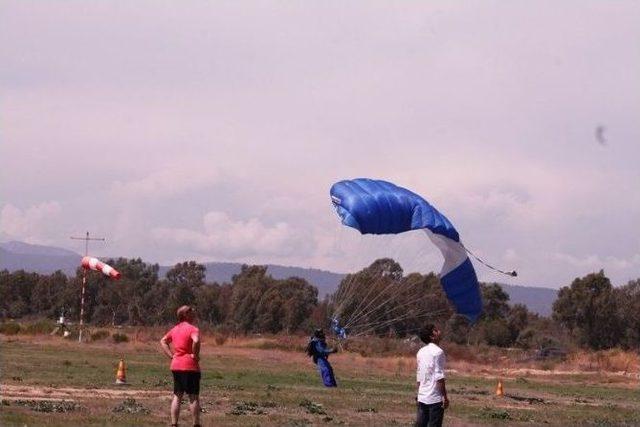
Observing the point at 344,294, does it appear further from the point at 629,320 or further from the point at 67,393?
the point at 629,320

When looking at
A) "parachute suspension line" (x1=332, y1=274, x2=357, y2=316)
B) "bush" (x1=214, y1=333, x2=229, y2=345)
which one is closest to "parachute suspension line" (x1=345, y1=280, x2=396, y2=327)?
"parachute suspension line" (x1=332, y1=274, x2=357, y2=316)

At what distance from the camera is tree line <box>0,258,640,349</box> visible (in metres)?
91.8

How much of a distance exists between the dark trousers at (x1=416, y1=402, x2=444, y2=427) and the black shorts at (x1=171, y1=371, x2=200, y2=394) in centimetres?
321

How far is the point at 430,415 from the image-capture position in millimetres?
16172

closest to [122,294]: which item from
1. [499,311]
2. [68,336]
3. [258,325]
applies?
[258,325]

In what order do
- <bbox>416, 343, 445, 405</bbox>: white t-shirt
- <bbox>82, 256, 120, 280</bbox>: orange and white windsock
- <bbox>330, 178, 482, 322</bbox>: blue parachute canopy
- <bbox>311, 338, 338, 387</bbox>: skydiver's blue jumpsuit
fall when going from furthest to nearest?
<bbox>82, 256, 120, 280</bbox>: orange and white windsock
<bbox>330, 178, 482, 322</bbox>: blue parachute canopy
<bbox>311, 338, 338, 387</bbox>: skydiver's blue jumpsuit
<bbox>416, 343, 445, 405</bbox>: white t-shirt

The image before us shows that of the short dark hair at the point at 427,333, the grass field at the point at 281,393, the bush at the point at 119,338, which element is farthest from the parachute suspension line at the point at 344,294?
the bush at the point at 119,338

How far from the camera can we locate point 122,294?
417 feet

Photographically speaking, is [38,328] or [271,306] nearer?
[38,328]

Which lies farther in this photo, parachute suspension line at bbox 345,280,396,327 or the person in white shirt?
parachute suspension line at bbox 345,280,396,327

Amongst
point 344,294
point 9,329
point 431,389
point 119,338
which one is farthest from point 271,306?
point 431,389

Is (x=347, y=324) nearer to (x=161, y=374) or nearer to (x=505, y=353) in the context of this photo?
(x=161, y=374)

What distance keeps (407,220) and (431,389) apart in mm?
12847

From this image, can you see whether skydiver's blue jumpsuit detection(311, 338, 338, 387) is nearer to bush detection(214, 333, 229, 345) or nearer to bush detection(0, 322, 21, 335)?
bush detection(214, 333, 229, 345)
